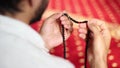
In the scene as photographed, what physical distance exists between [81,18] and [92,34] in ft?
1.99

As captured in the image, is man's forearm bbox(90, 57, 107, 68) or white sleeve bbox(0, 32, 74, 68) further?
man's forearm bbox(90, 57, 107, 68)

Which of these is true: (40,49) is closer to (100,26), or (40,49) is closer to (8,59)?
(8,59)

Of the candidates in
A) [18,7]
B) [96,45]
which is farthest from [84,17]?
[18,7]

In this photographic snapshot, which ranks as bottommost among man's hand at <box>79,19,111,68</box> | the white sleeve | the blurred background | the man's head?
the blurred background

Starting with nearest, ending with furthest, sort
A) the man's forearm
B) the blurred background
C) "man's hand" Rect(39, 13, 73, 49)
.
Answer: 1. the man's forearm
2. "man's hand" Rect(39, 13, 73, 49)
3. the blurred background

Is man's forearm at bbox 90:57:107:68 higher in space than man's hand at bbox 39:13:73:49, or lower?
lower

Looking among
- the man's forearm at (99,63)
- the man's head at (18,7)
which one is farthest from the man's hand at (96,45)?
the man's head at (18,7)

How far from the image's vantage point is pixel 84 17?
5.43 ft

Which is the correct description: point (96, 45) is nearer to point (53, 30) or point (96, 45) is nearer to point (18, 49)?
point (53, 30)

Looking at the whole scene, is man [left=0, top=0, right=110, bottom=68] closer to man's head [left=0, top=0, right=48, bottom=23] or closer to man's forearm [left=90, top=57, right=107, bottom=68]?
man's head [left=0, top=0, right=48, bottom=23]

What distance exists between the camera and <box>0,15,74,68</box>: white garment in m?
0.66

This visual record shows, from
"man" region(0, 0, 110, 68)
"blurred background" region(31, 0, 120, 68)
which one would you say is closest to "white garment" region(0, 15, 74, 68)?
"man" region(0, 0, 110, 68)

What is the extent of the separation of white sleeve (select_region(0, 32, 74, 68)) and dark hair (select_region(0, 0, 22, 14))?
2.9 inches

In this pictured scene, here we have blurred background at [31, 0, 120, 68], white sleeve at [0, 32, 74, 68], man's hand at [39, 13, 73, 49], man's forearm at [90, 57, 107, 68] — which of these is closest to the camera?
Result: white sleeve at [0, 32, 74, 68]
